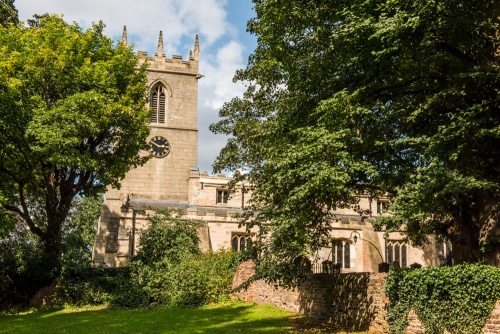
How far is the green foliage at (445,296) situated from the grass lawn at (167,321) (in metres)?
2.38

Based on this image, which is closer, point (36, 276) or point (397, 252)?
point (36, 276)

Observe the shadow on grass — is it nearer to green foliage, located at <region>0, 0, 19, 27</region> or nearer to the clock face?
green foliage, located at <region>0, 0, 19, 27</region>

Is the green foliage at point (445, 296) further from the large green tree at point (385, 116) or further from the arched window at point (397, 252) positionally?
the arched window at point (397, 252)

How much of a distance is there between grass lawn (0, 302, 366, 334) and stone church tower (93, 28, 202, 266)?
16.2m

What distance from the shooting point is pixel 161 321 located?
1639 cm

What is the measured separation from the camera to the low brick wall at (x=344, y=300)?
44.1 ft

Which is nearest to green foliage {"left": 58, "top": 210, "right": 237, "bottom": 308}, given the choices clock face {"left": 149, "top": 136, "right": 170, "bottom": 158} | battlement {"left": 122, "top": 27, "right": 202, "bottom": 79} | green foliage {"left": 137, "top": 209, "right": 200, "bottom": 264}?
green foliage {"left": 137, "top": 209, "right": 200, "bottom": 264}

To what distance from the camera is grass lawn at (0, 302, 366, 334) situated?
47.1 ft

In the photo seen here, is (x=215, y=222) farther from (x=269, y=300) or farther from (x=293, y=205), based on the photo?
Answer: (x=293, y=205)

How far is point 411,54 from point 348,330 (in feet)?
24.1

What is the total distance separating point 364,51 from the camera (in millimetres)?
12023

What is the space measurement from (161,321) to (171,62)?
28991mm

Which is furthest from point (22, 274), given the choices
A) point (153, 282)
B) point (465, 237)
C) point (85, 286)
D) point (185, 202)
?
point (465, 237)

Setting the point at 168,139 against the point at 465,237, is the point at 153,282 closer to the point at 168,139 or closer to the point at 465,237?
the point at 465,237
